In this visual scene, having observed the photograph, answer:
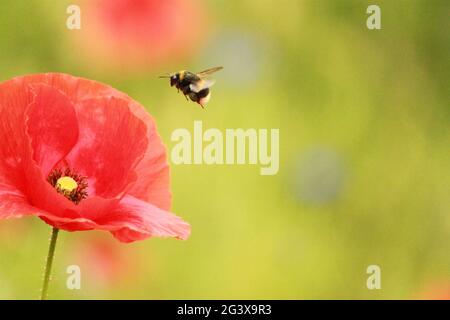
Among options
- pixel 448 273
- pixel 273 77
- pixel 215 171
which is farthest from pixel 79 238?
pixel 448 273

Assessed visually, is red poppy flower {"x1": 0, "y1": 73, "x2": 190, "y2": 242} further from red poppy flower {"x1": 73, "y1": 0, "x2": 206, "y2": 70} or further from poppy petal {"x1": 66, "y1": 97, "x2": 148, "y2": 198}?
red poppy flower {"x1": 73, "y1": 0, "x2": 206, "y2": 70}

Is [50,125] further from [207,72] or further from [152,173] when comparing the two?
[207,72]

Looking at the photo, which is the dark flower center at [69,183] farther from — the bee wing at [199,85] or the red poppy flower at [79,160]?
the bee wing at [199,85]

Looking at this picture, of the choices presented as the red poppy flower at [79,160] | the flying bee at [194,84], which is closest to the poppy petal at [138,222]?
the red poppy flower at [79,160]

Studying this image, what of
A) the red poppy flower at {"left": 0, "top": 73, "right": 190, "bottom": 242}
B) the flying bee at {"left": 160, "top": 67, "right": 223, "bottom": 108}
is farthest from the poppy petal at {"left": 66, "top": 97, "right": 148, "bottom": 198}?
the flying bee at {"left": 160, "top": 67, "right": 223, "bottom": 108}

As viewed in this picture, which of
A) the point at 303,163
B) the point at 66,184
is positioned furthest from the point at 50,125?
the point at 303,163

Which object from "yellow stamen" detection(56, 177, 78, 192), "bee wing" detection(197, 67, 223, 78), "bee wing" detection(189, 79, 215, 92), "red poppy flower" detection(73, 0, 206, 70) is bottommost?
"yellow stamen" detection(56, 177, 78, 192)

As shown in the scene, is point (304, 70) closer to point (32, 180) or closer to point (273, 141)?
point (273, 141)
